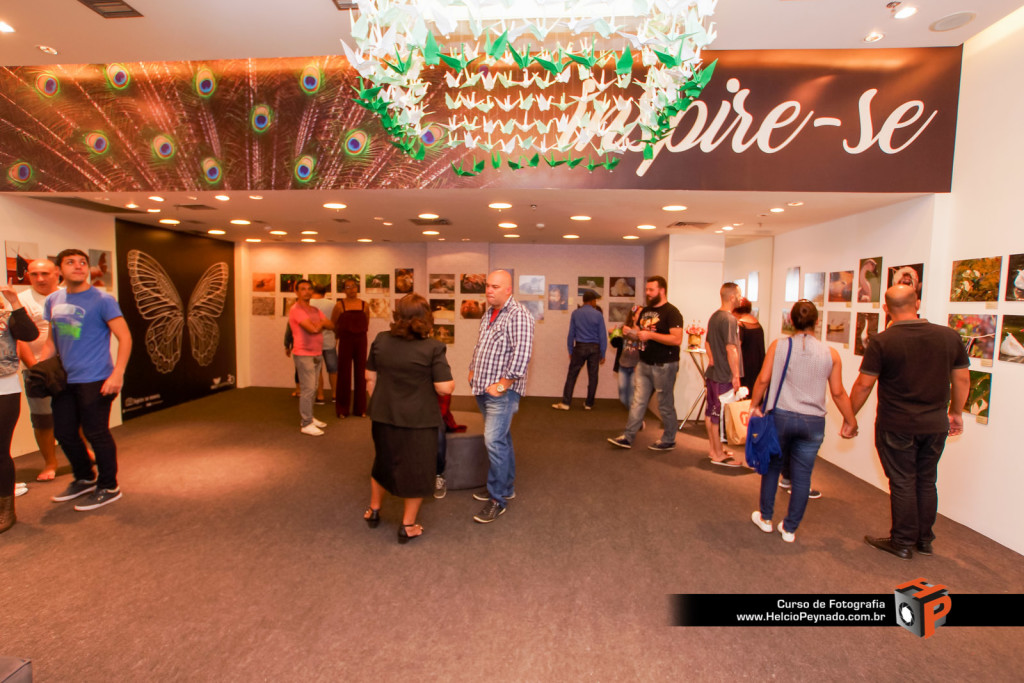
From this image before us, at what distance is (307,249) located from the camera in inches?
349

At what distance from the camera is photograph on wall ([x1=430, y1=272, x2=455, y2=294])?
848cm

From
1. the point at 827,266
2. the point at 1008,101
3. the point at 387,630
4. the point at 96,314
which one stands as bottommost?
the point at 387,630

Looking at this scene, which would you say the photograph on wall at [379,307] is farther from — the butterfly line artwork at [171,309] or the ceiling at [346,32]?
the ceiling at [346,32]

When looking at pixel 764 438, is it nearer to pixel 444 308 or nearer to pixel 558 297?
pixel 558 297

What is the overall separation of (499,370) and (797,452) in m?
1.98

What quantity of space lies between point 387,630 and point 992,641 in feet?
9.35

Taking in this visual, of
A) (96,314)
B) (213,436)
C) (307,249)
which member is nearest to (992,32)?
(96,314)

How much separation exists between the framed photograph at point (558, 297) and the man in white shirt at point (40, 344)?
611cm

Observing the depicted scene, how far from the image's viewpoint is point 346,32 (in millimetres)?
3688

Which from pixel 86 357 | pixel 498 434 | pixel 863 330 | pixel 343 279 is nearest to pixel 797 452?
pixel 498 434

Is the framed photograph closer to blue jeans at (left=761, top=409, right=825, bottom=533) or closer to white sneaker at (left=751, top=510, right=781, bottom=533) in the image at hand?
white sneaker at (left=751, top=510, right=781, bottom=533)

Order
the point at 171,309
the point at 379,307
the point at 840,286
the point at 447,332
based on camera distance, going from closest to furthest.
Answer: the point at 840,286 → the point at 171,309 → the point at 447,332 → the point at 379,307

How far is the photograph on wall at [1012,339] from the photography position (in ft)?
11.1

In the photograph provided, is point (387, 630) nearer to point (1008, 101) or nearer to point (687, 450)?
point (687, 450)
